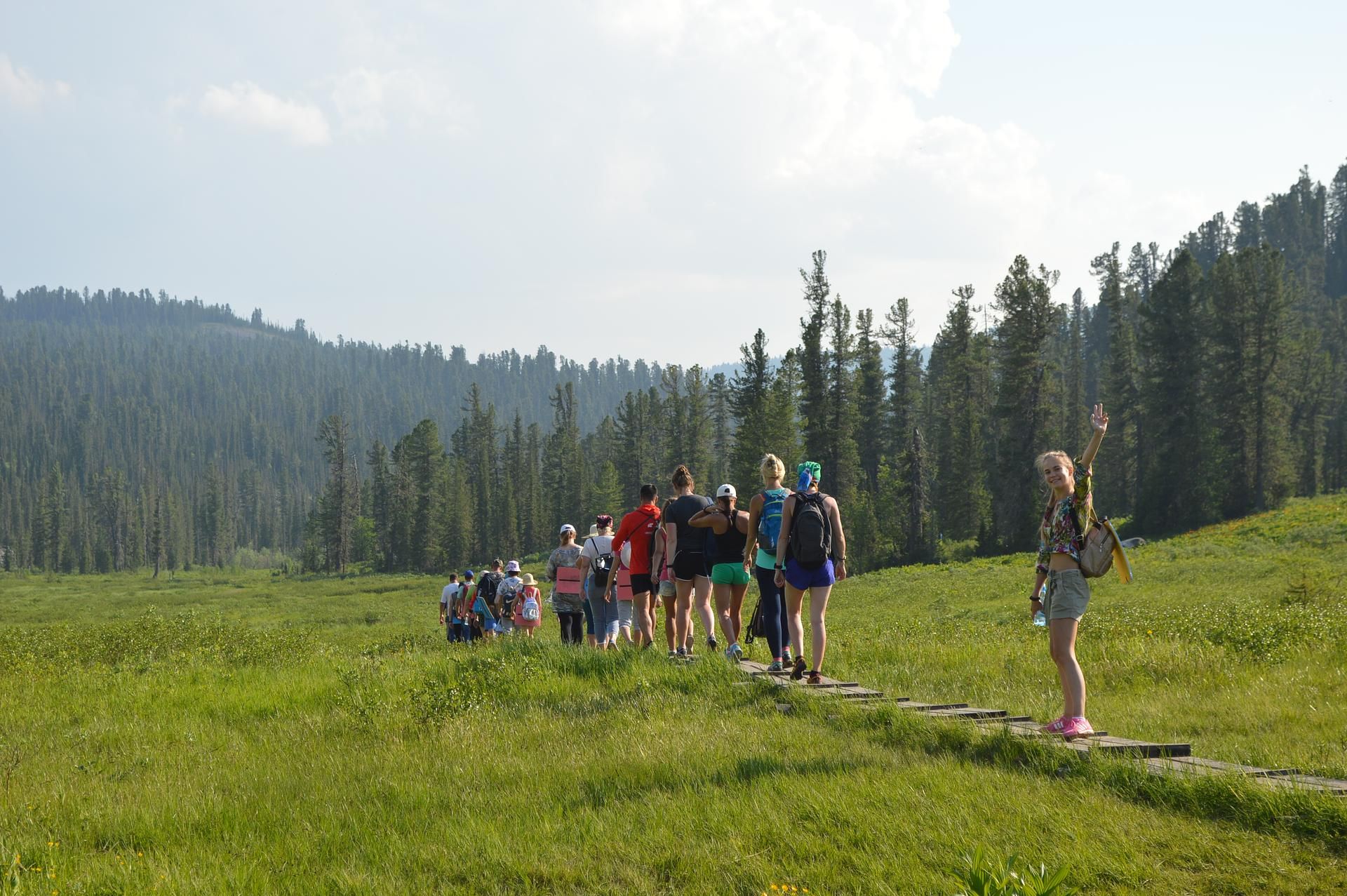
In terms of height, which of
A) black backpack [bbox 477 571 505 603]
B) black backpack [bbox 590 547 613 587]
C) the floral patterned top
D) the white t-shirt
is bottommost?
black backpack [bbox 477 571 505 603]

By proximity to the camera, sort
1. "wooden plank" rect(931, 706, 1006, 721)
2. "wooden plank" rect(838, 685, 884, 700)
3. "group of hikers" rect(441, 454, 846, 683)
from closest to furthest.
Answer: "wooden plank" rect(931, 706, 1006, 721)
"wooden plank" rect(838, 685, 884, 700)
"group of hikers" rect(441, 454, 846, 683)

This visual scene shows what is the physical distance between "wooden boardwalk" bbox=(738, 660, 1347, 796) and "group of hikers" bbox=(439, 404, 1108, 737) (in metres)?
0.28

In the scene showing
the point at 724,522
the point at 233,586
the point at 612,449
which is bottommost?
the point at 233,586

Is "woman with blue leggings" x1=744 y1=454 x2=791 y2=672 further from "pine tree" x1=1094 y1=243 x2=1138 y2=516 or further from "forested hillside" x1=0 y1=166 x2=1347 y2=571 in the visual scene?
"pine tree" x1=1094 y1=243 x2=1138 y2=516

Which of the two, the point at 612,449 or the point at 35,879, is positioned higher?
the point at 612,449

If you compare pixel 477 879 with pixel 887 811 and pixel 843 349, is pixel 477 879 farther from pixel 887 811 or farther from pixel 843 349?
pixel 843 349

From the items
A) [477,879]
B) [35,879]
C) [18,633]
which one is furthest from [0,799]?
[18,633]

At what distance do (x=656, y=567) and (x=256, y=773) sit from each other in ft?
19.1

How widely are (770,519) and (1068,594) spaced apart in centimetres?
390

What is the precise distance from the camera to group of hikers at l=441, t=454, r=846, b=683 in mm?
9922

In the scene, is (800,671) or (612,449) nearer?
(800,671)

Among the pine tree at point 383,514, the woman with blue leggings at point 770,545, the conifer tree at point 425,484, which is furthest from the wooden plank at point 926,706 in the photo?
the pine tree at point 383,514

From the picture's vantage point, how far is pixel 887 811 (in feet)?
18.9

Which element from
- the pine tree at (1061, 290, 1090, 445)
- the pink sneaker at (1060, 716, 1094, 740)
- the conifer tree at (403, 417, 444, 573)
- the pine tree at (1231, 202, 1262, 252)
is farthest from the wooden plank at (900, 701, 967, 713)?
the pine tree at (1231, 202, 1262, 252)
